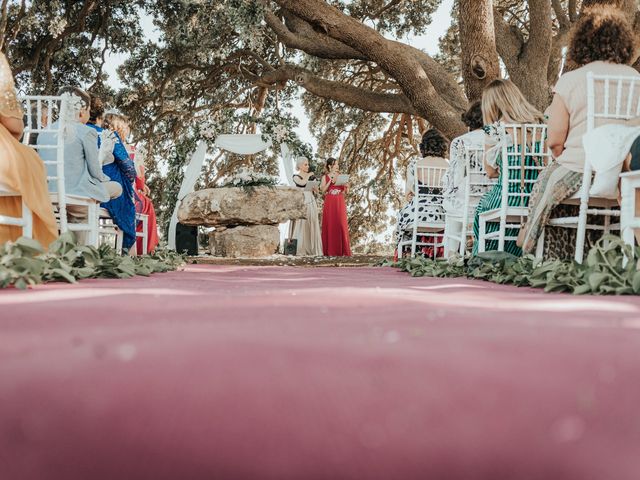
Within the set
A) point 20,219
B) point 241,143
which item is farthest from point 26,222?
Answer: point 241,143

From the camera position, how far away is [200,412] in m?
0.92

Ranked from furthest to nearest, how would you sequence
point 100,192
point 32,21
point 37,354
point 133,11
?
point 133,11, point 32,21, point 100,192, point 37,354

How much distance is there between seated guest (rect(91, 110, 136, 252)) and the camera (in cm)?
557

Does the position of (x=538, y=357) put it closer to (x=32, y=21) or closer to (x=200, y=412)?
(x=200, y=412)

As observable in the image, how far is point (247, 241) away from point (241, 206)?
0.62 m

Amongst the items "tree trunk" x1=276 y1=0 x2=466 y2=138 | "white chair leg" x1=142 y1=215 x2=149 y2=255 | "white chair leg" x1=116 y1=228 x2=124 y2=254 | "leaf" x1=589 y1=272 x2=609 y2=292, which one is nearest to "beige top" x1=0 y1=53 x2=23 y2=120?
"white chair leg" x1=116 y1=228 x2=124 y2=254

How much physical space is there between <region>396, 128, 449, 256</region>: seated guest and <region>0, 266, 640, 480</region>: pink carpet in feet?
17.8

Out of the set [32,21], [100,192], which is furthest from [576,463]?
[32,21]

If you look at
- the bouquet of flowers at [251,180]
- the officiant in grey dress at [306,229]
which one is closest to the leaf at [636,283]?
the bouquet of flowers at [251,180]

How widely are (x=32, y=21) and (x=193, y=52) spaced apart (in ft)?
8.21

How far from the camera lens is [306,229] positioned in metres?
11.4

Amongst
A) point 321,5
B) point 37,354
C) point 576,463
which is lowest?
point 576,463

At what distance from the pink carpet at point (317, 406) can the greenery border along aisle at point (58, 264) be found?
1.00 m

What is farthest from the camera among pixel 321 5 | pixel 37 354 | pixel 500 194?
pixel 321 5
